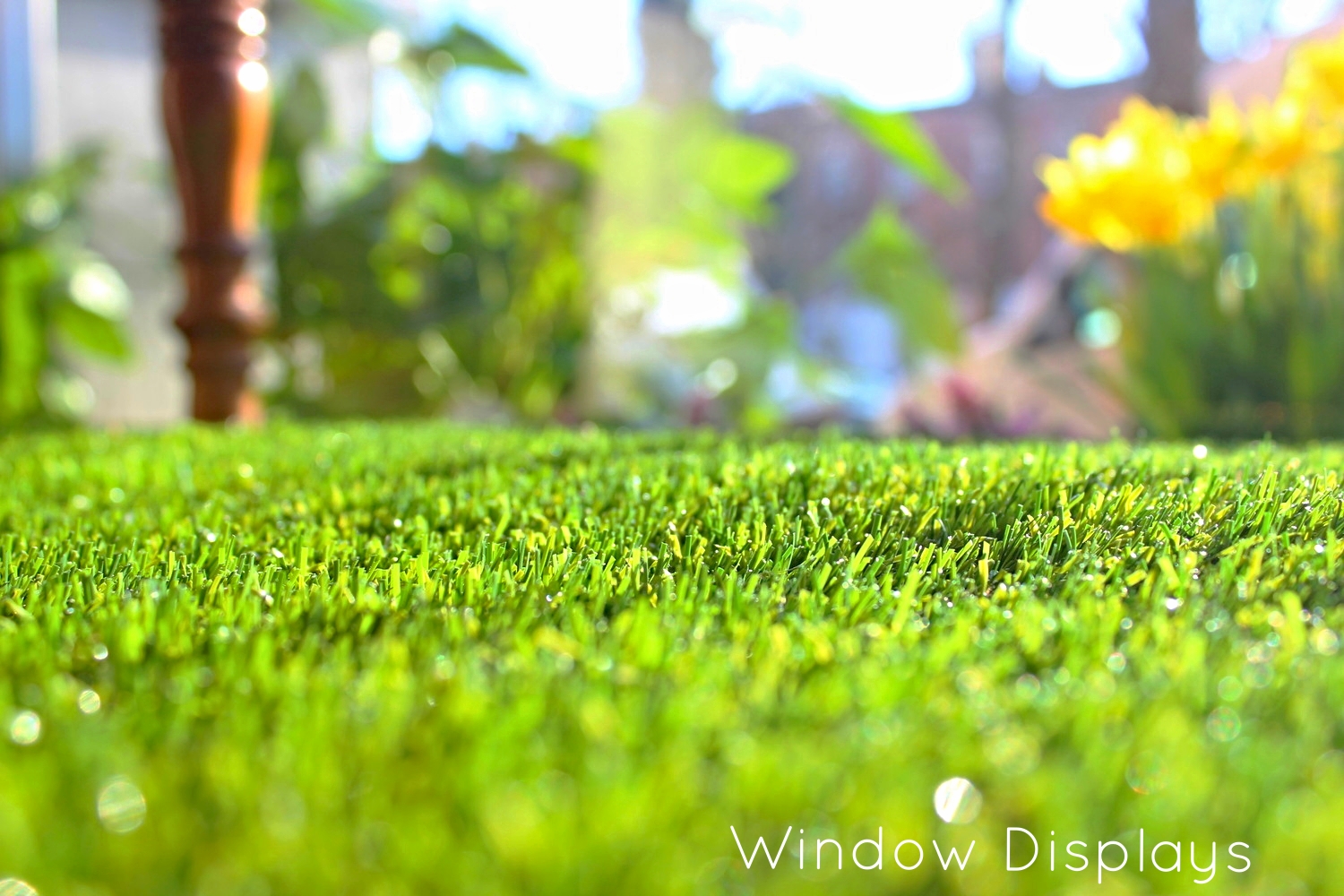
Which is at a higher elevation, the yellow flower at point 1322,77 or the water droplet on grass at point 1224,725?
the yellow flower at point 1322,77

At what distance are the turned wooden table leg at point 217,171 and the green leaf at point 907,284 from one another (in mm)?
2053

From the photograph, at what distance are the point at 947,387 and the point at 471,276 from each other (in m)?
1.45

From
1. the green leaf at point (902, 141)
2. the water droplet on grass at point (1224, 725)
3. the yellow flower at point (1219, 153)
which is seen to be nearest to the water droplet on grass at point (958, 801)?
the water droplet on grass at point (1224, 725)

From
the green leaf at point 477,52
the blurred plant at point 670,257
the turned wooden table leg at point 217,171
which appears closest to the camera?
the turned wooden table leg at point 217,171

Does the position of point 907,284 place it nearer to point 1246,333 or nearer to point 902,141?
point 902,141

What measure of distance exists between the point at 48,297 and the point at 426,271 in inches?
41.3

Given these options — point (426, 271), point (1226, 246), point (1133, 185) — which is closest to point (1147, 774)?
point (1133, 185)

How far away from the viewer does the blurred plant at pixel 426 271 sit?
9.54 ft

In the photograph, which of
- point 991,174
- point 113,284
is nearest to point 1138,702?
point 113,284

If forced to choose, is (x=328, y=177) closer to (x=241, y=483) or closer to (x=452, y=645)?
(x=241, y=483)

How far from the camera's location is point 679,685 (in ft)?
1.46

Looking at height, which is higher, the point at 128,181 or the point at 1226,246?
the point at 128,181

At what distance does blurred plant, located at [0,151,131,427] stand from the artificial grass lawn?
2.33m

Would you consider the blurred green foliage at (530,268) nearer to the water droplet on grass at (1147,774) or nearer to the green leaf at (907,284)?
the green leaf at (907,284)
